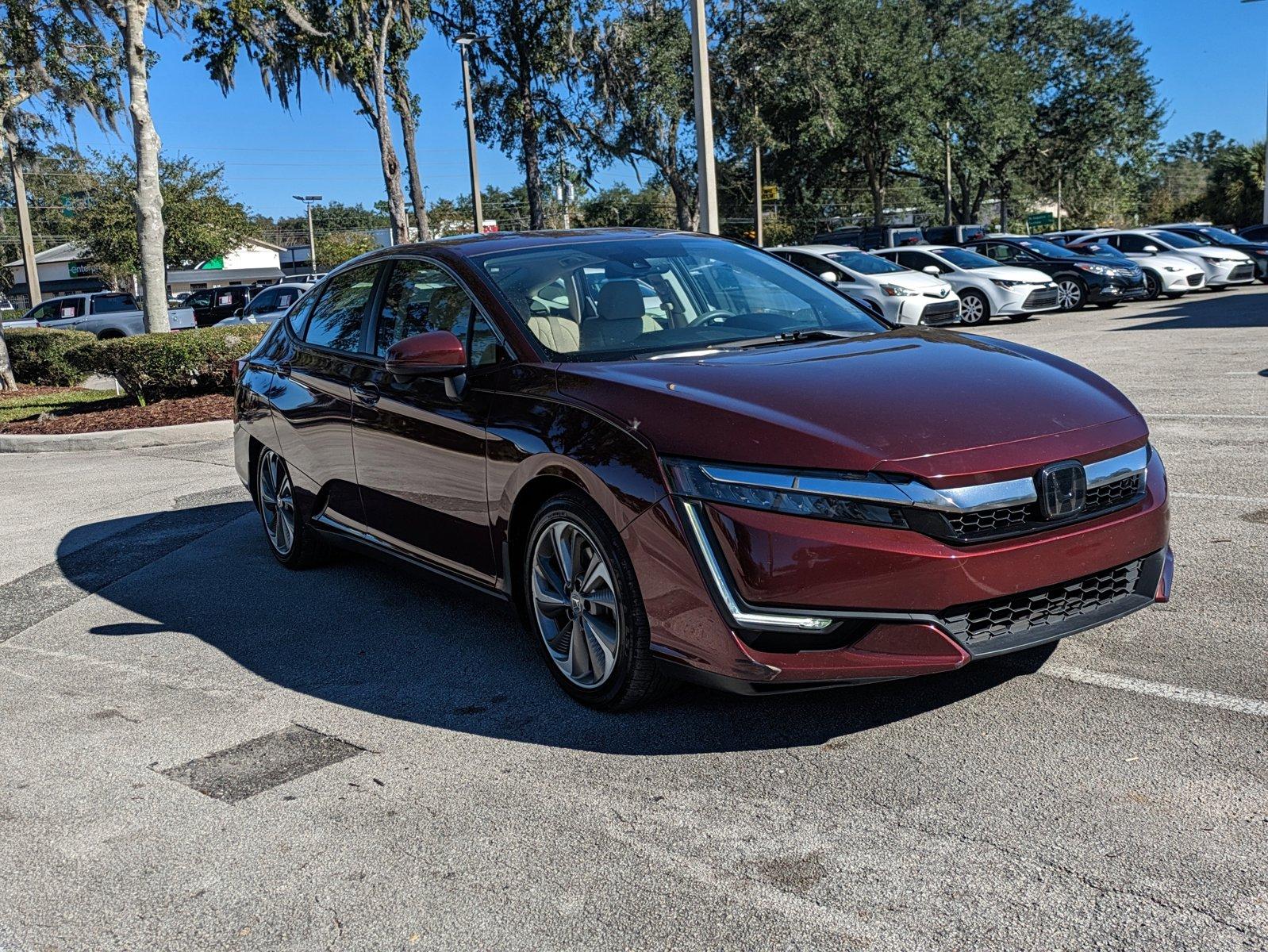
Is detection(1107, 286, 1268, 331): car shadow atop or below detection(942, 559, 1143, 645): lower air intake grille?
atop

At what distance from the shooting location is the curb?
12680 mm

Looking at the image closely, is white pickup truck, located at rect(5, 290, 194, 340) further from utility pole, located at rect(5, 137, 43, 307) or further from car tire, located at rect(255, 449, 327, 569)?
car tire, located at rect(255, 449, 327, 569)

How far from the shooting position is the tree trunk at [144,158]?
A: 16.8 meters

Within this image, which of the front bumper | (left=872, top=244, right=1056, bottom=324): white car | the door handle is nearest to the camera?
the front bumper

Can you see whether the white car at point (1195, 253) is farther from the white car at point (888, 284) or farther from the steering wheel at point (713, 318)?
the steering wheel at point (713, 318)

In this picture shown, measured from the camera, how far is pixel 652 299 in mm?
4836

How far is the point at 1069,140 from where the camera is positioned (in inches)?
1914

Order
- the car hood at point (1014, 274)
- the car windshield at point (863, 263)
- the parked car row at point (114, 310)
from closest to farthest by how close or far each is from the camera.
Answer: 1. the car windshield at point (863, 263)
2. the car hood at point (1014, 274)
3. the parked car row at point (114, 310)

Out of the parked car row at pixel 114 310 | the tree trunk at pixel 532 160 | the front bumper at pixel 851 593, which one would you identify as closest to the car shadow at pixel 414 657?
the front bumper at pixel 851 593

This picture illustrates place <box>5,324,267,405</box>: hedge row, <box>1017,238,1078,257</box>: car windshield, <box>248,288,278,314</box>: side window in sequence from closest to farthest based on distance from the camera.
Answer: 1. <box>5,324,267,405</box>: hedge row
2. <box>1017,238,1078,257</box>: car windshield
3. <box>248,288,278,314</box>: side window

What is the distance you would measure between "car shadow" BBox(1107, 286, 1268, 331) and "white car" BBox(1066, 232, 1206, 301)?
0.88ft

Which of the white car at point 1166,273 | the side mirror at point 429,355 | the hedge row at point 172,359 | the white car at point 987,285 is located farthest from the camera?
the white car at point 1166,273

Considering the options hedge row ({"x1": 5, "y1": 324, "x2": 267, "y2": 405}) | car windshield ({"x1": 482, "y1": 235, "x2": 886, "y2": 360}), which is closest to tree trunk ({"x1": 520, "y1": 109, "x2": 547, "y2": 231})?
hedge row ({"x1": 5, "y1": 324, "x2": 267, "y2": 405})

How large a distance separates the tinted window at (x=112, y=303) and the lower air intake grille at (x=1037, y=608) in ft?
104
